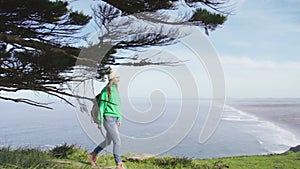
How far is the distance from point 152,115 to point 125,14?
1.67 metres

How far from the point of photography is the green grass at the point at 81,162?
397 cm

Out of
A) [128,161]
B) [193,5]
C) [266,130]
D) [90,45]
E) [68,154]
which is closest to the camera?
[193,5]

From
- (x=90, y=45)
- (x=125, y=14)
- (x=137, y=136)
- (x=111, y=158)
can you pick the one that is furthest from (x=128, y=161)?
(x=137, y=136)

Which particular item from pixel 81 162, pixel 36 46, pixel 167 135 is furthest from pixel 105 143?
pixel 167 135

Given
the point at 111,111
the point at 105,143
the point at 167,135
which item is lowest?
the point at 167,135

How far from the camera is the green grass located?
397 cm

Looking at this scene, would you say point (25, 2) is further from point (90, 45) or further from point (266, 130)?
point (266, 130)

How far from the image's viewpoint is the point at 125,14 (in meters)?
4.98

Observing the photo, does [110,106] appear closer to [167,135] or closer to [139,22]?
[139,22]

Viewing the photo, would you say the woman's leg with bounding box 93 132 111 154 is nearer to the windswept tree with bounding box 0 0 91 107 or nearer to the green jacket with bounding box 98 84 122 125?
the green jacket with bounding box 98 84 122 125

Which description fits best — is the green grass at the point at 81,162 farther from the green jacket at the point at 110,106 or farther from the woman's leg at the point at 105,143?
the green jacket at the point at 110,106

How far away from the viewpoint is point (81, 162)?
15.8 ft

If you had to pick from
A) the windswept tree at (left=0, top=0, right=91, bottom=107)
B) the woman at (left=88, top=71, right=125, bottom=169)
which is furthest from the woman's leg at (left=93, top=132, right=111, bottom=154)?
the windswept tree at (left=0, top=0, right=91, bottom=107)

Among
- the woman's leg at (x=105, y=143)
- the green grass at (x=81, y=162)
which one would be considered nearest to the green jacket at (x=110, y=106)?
the woman's leg at (x=105, y=143)
